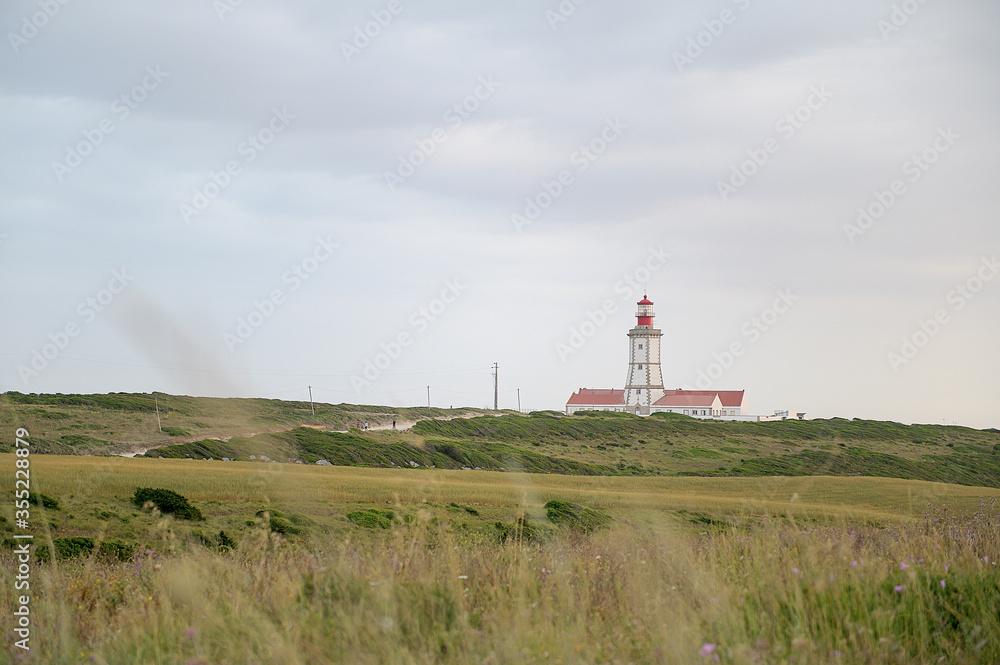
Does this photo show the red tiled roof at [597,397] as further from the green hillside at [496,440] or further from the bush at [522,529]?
the bush at [522,529]

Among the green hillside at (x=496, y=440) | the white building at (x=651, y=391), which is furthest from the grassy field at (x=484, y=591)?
the white building at (x=651, y=391)

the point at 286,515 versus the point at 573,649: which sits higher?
the point at 573,649

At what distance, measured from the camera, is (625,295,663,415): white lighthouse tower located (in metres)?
111

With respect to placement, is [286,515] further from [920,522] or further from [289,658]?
[289,658]

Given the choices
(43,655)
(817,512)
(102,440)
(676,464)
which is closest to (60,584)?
(43,655)

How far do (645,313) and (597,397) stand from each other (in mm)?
15356

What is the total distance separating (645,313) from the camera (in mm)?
113438

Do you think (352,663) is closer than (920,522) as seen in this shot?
Yes

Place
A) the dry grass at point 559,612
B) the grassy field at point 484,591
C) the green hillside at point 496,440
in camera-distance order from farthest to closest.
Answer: the green hillside at point 496,440 < the grassy field at point 484,591 < the dry grass at point 559,612

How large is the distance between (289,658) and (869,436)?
105543 mm

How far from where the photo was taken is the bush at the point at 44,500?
61.3 ft

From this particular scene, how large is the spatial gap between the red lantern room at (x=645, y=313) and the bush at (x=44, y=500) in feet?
319

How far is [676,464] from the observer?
64312 mm

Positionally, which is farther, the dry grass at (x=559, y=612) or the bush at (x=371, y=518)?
the bush at (x=371, y=518)
